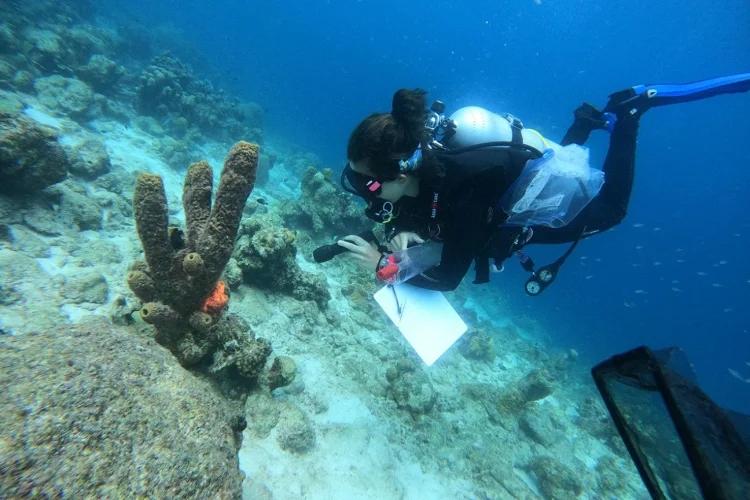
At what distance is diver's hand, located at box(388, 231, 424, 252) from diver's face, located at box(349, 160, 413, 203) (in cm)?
59

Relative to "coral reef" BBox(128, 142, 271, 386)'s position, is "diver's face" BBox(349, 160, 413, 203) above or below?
above

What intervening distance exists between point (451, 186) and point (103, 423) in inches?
131

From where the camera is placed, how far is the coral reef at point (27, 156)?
15.9ft

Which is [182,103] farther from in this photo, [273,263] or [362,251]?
[362,251]

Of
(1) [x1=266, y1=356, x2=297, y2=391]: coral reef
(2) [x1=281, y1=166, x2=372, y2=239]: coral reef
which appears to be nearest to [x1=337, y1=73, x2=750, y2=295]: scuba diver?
(1) [x1=266, y1=356, x2=297, y2=391]: coral reef

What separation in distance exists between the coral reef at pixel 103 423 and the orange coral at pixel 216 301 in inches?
42.6

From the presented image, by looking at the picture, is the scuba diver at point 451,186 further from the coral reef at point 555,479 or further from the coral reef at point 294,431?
the coral reef at point 555,479

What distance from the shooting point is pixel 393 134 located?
10.5 feet

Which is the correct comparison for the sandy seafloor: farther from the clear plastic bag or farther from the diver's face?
the clear plastic bag

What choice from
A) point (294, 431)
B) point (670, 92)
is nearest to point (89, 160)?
point (294, 431)

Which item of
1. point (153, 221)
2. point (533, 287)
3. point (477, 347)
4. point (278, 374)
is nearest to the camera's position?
point (153, 221)

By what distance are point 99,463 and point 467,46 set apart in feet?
449

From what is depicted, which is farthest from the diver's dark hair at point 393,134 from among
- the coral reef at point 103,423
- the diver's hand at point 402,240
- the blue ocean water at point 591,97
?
the blue ocean water at point 591,97

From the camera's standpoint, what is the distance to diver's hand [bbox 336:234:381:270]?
12.9 ft
